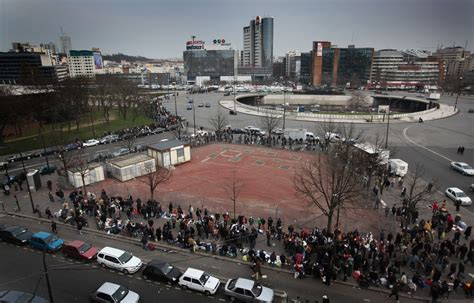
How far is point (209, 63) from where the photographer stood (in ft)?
552

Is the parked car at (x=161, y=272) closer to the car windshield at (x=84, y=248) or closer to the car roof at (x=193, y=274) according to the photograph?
the car roof at (x=193, y=274)

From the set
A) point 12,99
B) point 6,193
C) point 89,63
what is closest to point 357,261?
point 6,193

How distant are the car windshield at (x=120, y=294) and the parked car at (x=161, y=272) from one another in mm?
1824

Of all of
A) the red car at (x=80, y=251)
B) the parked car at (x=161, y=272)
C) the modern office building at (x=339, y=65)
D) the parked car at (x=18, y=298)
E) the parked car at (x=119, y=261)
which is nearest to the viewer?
the parked car at (x=18, y=298)

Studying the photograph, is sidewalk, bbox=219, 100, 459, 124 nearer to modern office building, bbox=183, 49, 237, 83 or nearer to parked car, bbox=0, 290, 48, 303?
parked car, bbox=0, 290, 48, 303

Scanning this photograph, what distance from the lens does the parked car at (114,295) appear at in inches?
520

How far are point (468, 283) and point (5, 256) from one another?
2478 centimetres

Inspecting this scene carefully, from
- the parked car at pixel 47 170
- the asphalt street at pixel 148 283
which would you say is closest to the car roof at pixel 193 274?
the asphalt street at pixel 148 283

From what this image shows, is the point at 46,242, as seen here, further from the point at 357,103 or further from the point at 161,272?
the point at 357,103

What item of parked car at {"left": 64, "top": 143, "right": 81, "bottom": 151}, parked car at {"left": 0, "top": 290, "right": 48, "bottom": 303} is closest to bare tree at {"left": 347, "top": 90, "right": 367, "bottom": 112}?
parked car at {"left": 64, "top": 143, "right": 81, "bottom": 151}

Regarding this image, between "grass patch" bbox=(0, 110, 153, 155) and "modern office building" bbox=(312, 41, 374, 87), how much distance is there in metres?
104

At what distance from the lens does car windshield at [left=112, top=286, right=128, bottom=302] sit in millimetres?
13197

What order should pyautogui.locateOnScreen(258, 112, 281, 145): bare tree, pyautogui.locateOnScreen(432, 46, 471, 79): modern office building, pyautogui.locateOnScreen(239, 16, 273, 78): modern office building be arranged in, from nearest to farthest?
pyautogui.locateOnScreen(258, 112, 281, 145): bare tree → pyautogui.locateOnScreen(432, 46, 471, 79): modern office building → pyautogui.locateOnScreen(239, 16, 273, 78): modern office building

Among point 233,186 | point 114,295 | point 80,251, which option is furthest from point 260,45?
point 114,295
